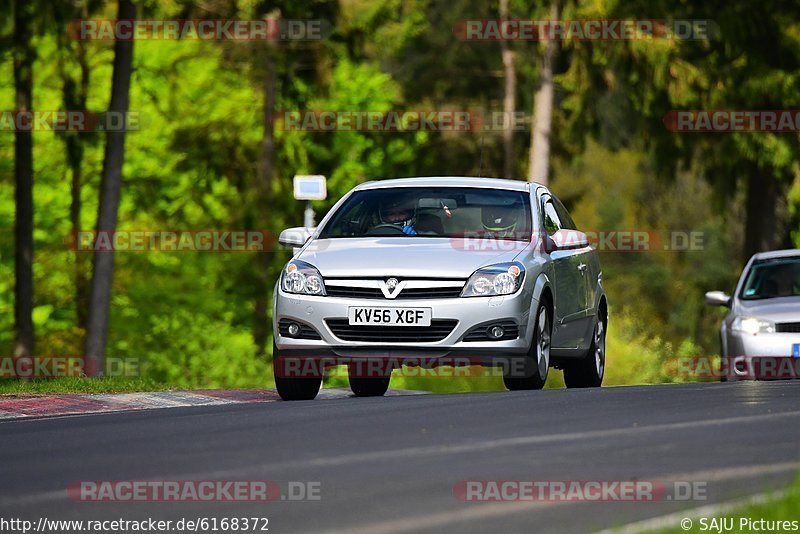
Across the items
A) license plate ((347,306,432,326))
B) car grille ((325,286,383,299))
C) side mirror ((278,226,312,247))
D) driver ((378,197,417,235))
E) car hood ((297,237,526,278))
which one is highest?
driver ((378,197,417,235))

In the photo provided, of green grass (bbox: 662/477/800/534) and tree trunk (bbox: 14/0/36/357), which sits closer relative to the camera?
green grass (bbox: 662/477/800/534)

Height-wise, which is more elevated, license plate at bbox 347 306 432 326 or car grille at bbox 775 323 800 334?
license plate at bbox 347 306 432 326

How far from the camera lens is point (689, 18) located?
113 feet

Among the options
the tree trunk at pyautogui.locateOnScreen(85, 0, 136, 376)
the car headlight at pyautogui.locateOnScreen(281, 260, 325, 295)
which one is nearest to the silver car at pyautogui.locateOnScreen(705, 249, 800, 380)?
the car headlight at pyautogui.locateOnScreen(281, 260, 325, 295)

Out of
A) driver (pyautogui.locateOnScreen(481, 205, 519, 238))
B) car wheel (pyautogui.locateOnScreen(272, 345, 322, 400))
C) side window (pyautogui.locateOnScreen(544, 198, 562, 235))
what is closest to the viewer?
car wheel (pyautogui.locateOnScreen(272, 345, 322, 400))

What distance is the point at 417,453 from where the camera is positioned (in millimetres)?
9250

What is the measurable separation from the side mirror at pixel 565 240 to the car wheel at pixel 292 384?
2.27 m

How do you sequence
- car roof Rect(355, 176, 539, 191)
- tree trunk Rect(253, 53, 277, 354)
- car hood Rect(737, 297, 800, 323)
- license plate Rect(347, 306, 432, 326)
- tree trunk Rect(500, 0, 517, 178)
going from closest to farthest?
license plate Rect(347, 306, 432, 326) → car roof Rect(355, 176, 539, 191) → car hood Rect(737, 297, 800, 323) → tree trunk Rect(253, 53, 277, 354) → tree trunk Rect(500, 0, 517, 178)

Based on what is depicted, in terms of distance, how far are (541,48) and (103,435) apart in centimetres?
2712

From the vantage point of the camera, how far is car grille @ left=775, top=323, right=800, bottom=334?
60.5ft

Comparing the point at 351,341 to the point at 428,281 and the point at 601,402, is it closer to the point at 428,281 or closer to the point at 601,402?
the point at 428,281

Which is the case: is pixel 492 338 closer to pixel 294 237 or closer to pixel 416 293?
pixel 416 293

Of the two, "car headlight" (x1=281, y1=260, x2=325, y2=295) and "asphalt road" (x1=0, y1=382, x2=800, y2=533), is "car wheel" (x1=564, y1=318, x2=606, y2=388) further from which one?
"car headlight" (x1=281, y1=260, x2=325, y2=295)

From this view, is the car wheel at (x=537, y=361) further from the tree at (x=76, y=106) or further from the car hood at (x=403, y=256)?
the tree at (x=76, y=106)
